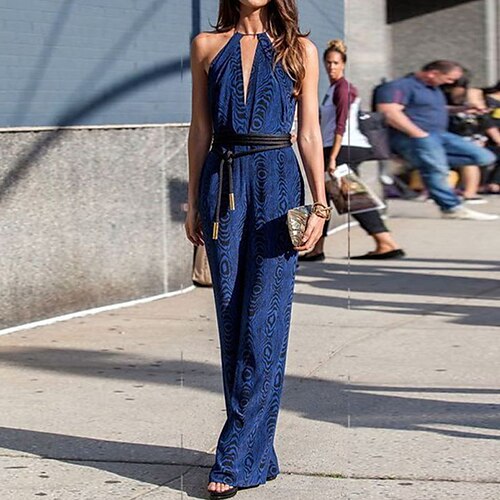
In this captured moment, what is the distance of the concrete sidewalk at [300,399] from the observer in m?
5.44

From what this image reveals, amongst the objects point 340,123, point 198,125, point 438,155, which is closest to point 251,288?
point 198,125

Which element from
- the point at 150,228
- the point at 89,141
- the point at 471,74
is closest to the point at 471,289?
the point at 150,228

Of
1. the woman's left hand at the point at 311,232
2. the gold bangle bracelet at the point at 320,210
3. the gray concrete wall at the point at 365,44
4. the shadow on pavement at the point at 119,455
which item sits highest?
the gray concrete wall at the point at 365,44

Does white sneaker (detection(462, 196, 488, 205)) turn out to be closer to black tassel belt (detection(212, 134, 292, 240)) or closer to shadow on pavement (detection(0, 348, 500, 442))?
shadow on pavement (detection(0, 348, 500, 442))

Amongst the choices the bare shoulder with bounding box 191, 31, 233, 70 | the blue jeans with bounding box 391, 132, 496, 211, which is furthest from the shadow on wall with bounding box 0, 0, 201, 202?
the bare shoulder with bounding box 191, 31, 233, 70

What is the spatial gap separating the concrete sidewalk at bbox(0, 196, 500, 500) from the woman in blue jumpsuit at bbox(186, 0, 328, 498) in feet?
1.06

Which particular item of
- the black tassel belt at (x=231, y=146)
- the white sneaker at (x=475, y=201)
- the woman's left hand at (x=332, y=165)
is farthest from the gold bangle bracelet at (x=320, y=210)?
the white sneaker at (x=475, y=201)

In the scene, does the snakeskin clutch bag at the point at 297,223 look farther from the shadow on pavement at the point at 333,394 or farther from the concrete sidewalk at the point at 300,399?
the shadow on pavement at the point at 333,394

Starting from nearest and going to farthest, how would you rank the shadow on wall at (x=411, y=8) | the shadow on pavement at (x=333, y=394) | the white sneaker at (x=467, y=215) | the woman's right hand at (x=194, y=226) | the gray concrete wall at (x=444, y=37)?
the woman's right hand at (x=194, y=226)
the shadow on pavement at (x=333, y=394)
the white sneaker at (x=467, y=215)
the gray concrete wall at (x=444, y=37)
the shadow on wall at (x=411, y=8)

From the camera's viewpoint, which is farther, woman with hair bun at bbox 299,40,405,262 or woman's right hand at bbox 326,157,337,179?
woman's right hand at bbox 326,157,337,179

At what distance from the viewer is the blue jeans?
1159 centimetres

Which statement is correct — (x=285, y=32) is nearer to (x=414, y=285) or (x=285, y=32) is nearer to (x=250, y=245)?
(x=250, y=245)

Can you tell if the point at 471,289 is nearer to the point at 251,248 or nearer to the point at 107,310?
the point at 107,310

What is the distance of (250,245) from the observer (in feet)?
16.8
